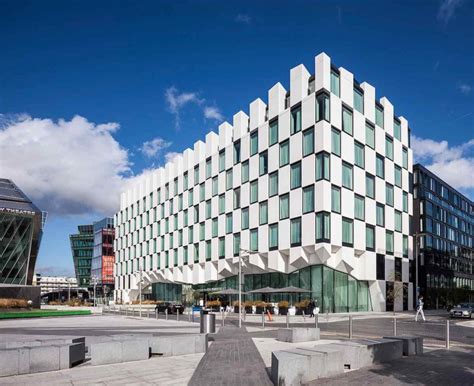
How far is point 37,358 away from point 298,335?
1079 centimetres

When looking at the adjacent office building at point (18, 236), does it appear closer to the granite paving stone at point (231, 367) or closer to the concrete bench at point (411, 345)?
the granite paving stone at point (231, 367)

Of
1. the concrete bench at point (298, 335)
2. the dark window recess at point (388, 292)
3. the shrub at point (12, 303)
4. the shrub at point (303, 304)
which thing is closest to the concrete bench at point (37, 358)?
the concrete bench at point (298, 335)

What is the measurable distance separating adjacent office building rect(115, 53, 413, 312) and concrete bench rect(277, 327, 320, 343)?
20173 mm

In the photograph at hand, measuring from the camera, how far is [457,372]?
12219 millimetres

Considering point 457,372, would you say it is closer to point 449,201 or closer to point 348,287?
point 348,287

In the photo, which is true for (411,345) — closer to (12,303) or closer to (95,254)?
(12,303)

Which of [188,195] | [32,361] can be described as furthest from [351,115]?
[32,361]

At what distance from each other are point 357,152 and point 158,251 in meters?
42.7

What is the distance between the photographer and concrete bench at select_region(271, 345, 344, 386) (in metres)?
10.5

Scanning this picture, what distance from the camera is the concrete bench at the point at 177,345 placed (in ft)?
50.1

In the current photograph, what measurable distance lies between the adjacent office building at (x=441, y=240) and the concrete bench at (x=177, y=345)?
55874 millimetres

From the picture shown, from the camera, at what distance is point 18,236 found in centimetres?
6475

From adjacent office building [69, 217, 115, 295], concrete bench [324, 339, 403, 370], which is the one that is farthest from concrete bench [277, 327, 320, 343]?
adjacent office building [69, 217, 115, 295]

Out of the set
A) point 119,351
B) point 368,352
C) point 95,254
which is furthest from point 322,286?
point 95,254
